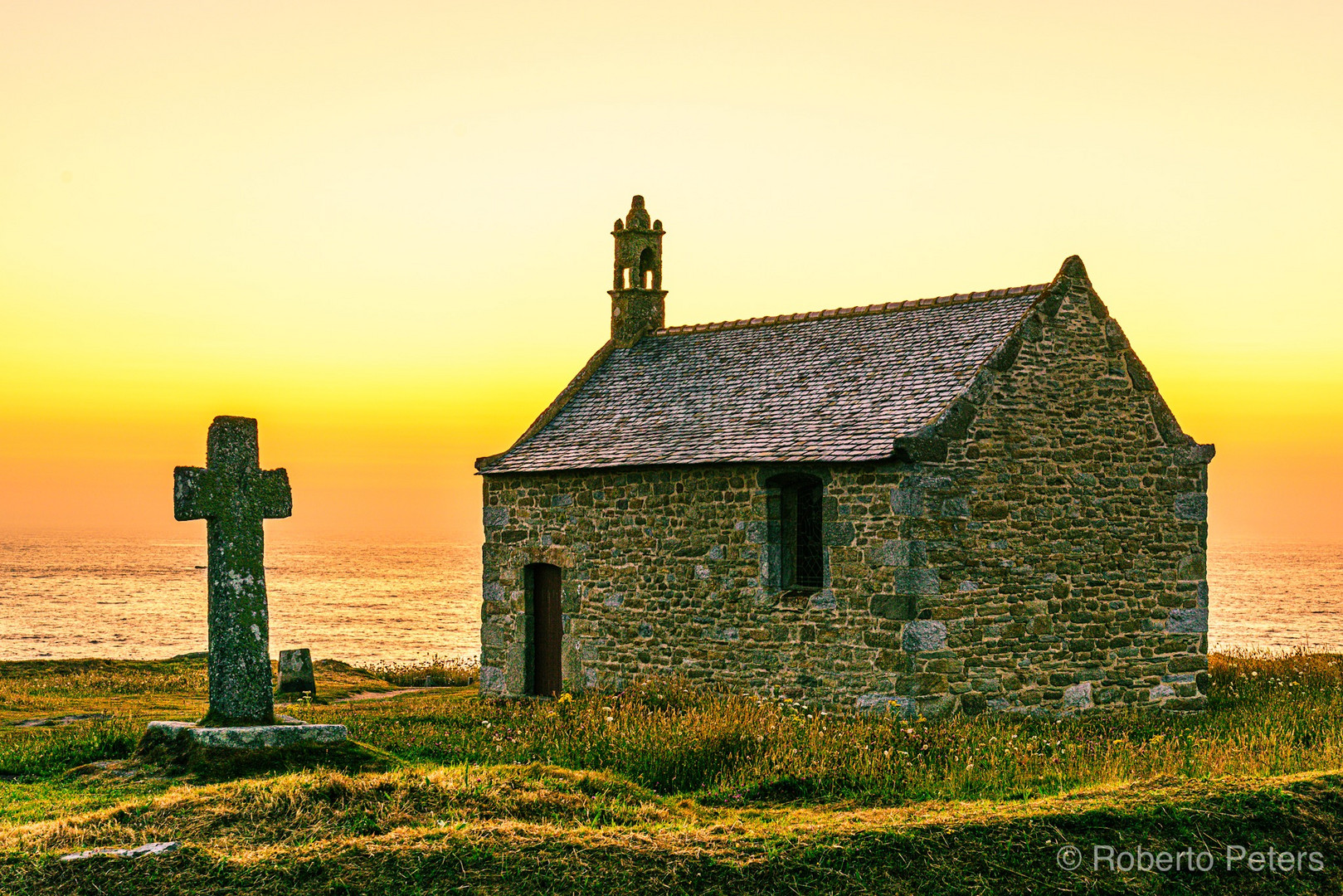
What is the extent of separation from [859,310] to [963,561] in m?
5.88

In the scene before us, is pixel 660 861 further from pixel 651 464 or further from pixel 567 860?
pixel 651 464

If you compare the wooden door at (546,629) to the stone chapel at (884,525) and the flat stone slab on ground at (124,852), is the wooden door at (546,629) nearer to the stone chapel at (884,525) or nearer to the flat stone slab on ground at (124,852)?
the stone chapel at (884,525)

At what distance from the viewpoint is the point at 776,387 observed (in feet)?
66.7

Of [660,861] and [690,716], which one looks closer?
[660,861]

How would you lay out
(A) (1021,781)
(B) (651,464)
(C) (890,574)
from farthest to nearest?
(B) (651,464)
(C) (890,574)
(A) (1021,781)

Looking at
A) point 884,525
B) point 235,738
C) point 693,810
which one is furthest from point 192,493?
point 884,525

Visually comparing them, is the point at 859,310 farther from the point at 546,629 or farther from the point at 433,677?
the point at 433,677

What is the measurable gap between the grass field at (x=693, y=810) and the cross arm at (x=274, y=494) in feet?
8.21

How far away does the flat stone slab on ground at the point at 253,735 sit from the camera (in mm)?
11320

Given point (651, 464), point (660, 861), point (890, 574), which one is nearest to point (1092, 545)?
point (890, 574)

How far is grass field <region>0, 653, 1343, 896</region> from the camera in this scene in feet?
27.9

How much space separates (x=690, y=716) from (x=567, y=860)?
6.01m

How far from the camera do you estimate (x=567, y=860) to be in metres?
8.59

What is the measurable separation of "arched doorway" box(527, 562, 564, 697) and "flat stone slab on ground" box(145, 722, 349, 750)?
29.4 feet
